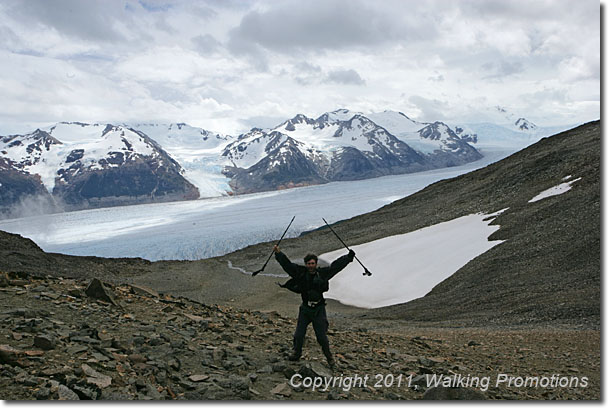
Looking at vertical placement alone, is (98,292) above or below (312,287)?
below

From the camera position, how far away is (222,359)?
852cm

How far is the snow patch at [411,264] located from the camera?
103ft

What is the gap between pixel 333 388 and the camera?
736 centimetres

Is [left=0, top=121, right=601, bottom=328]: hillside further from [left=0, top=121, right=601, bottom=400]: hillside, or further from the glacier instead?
the glacier

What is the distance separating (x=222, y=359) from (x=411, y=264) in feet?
95.4

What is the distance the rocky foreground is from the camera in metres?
6.85

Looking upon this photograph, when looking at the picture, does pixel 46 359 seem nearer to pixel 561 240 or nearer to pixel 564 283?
pixel 564 283

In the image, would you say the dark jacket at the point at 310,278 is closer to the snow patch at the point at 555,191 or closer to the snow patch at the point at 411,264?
the snow patch at the point at 411,264

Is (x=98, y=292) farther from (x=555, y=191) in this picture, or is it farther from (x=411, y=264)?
(x=555, y=191)

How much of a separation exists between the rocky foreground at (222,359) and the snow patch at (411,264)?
59.4 feet

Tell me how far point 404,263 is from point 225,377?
30566 millimetres

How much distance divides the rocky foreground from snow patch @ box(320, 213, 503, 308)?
18112 mm

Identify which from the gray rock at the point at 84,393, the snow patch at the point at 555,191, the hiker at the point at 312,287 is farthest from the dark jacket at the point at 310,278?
the snow patch at the point at 555,191

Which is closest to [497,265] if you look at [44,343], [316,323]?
[316,323]
